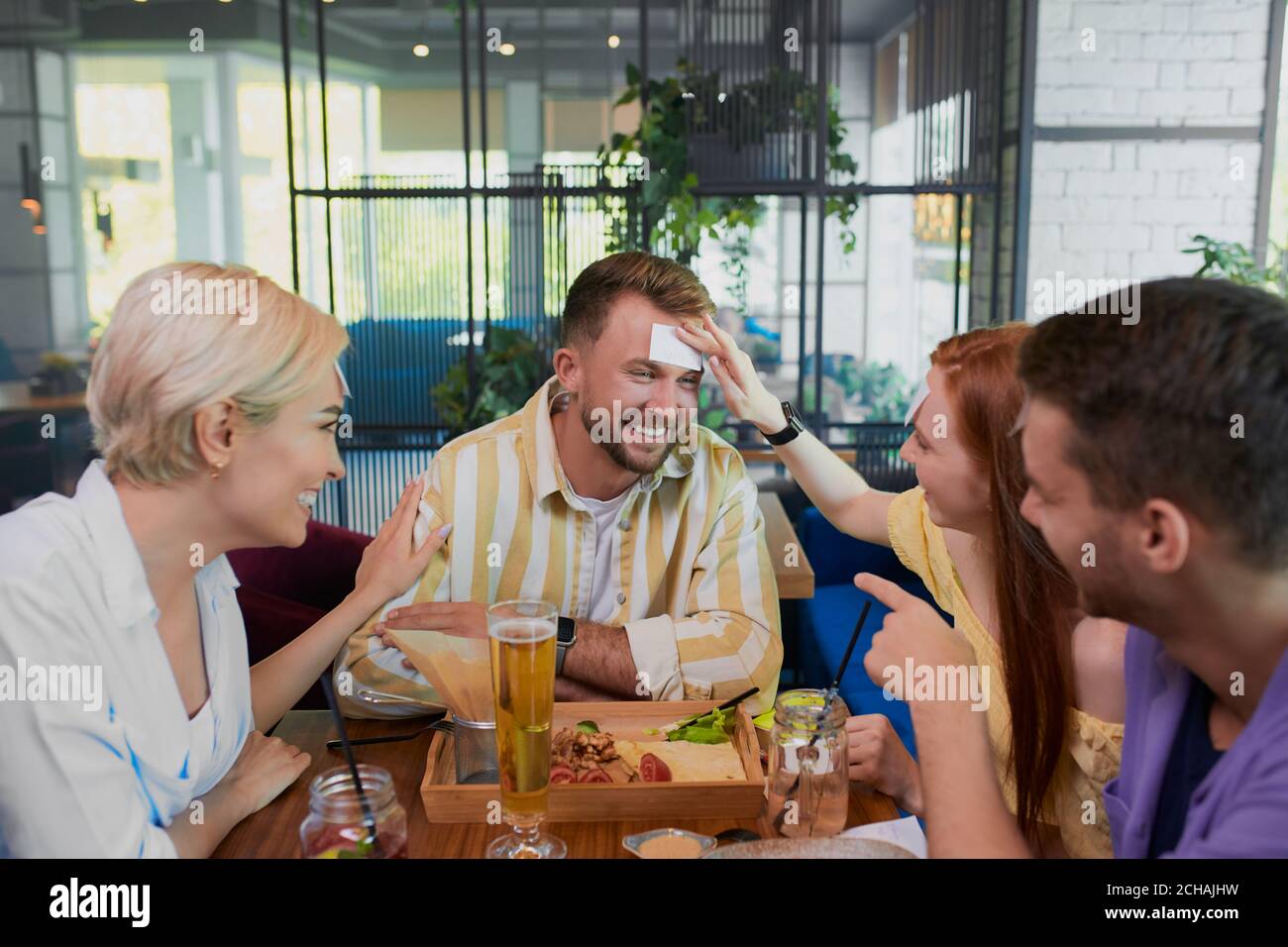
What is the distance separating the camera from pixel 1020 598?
1.48m

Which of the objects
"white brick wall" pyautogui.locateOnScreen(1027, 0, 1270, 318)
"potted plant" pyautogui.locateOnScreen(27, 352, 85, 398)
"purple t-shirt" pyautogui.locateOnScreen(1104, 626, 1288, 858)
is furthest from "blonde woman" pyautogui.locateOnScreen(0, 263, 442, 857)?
"potted plant" pyautogui.locateOnScreen(27, 352, 85, 398)

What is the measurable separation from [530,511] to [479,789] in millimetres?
820

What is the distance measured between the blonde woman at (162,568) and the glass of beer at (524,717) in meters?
0.34

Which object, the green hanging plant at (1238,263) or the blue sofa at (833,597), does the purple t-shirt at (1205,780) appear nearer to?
the blue sofa at (833,597)

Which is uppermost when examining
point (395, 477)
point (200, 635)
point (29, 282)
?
point (29, 282)

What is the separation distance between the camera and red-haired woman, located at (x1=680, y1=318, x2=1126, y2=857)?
141 cm

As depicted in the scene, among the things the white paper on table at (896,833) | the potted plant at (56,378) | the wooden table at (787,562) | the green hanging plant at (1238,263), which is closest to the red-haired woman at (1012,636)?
the white paper on table at (896,833)

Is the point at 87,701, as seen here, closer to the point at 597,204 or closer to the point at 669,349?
the point at 669,349

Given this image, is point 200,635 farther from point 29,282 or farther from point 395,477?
point 29,282

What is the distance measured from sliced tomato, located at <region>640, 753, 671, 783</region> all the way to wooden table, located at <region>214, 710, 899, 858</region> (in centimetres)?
5

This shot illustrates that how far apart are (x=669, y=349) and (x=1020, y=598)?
812 millimetres

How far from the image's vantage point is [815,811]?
1301mm

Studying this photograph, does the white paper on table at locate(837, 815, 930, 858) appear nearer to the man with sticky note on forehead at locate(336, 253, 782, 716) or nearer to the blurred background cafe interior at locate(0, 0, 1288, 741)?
the man with sticky note on forehead at locate(336, 253, 782, 716)
